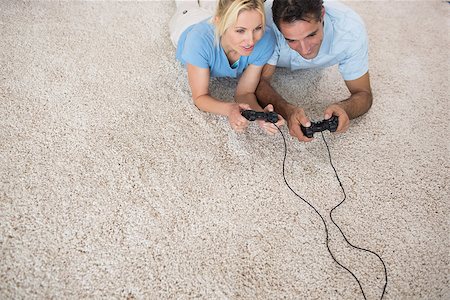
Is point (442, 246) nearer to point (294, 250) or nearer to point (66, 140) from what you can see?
point (294, 250)

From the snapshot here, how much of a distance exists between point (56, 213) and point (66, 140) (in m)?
0.28

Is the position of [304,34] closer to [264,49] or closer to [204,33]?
[264,49]

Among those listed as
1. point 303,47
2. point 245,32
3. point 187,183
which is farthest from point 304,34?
point 187,183

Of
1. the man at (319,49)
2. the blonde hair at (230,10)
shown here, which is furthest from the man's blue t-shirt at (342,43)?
the blonde hair at (230,10)

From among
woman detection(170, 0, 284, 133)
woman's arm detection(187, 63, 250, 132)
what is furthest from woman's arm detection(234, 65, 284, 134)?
woman's arm detection(187, 63, 250, 132)

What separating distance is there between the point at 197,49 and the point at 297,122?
395 mm

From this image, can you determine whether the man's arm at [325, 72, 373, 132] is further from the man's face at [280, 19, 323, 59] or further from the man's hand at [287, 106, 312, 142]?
the man's face at [280, 19, 323, 59]

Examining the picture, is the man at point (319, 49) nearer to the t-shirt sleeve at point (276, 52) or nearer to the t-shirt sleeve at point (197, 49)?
the t-shirt sleeve at point (276, 52)

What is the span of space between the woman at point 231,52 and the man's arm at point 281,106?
0.04 metres

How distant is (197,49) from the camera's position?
3.72 ft

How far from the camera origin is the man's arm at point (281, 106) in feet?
3.71

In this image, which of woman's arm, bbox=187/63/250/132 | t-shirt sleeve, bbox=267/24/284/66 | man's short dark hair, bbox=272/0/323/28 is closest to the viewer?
man's short dark hair, bbox=272/0/323/28

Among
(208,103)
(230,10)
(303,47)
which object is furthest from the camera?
(208,103)

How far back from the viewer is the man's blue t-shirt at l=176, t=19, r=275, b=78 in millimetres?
1136
